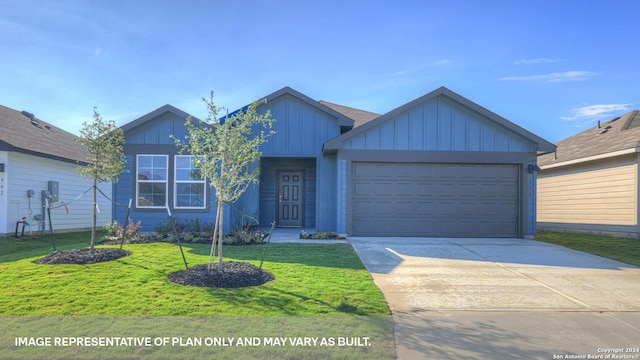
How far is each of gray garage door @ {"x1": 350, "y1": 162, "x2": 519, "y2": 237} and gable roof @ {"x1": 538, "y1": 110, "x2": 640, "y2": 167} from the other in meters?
2.44

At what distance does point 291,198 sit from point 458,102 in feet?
22.1

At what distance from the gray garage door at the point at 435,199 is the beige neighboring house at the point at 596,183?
394 cm

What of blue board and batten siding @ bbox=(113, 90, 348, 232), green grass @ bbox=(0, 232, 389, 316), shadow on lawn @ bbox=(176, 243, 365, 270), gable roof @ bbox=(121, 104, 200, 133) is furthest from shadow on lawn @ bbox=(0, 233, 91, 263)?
gable roof @ bbox=(121, 104, 200, 133)

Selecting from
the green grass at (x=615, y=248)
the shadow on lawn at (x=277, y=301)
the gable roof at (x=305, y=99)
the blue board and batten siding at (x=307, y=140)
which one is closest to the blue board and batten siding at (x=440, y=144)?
the blue board and batten siding at (x=307, y=140)

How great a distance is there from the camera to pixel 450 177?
36.2 feet

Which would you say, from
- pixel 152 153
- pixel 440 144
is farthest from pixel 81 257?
pixel 440 144

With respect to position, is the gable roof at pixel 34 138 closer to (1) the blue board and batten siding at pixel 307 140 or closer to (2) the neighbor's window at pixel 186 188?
(2) the neighbor's window at pixel 186 188

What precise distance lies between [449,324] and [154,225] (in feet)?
31.8

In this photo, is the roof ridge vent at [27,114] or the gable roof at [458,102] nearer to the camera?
the gable roof at [458,102]

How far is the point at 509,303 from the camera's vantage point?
460 cm

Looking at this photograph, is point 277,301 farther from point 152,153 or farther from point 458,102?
point 458,102

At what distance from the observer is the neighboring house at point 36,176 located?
36.1 feet

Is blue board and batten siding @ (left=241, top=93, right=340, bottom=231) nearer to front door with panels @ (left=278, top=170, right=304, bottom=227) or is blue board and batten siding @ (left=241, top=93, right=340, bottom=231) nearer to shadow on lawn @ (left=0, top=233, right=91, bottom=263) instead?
front door with panels @ (left=278, top=170, right=304, bottom=227)

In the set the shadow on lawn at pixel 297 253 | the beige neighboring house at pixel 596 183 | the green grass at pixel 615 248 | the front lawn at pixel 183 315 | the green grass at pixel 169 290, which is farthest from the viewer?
the beige neighboring house at pixel 596 183
